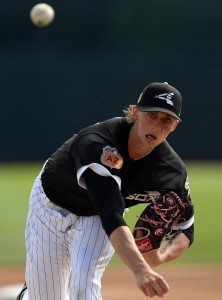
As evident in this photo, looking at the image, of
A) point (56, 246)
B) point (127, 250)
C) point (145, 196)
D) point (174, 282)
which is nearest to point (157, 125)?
point (145, 196)

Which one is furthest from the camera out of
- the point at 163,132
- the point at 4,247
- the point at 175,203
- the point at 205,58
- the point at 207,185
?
the point at 205,58

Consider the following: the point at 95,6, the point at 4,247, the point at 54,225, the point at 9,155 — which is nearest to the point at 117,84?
the point at 95,6

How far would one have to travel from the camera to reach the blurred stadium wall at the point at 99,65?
54.6 ft

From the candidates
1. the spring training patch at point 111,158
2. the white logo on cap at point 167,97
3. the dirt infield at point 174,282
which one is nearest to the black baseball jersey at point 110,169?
the spring training patch at point 111,158

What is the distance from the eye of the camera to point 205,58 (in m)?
16.6

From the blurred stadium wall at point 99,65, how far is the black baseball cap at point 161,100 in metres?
12.2

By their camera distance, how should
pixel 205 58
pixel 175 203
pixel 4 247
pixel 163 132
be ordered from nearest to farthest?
pixel 163 132 → pixel 175 203 → pixel 4 247 → pixel 205 58

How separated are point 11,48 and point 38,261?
1240 centimetres

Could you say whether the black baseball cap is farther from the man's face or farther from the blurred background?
the blurred background

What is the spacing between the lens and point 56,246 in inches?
183

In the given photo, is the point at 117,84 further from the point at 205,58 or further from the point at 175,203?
the point at 175,203

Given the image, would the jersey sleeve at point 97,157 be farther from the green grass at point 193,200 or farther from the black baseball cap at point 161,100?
the green grass at point 193,200

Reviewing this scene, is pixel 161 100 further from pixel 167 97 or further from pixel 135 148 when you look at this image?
pixel 135 148

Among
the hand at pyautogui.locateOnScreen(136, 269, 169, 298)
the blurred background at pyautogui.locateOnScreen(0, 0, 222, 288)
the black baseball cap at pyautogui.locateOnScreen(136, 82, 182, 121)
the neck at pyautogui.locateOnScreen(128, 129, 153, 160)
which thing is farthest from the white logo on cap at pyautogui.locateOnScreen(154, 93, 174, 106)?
the blurred background at pyautogui.locateOnScreen(0, 0, 222, 288)
